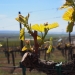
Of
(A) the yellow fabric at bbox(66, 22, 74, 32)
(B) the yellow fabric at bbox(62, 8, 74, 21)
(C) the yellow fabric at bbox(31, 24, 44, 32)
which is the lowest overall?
(A) the yellow fabric at bbox(66, 22, 74, 32)

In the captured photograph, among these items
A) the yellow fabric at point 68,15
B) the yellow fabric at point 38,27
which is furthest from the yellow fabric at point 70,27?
the yellow fabric at point 38,27

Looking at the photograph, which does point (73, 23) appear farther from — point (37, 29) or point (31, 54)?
point (31, 54)

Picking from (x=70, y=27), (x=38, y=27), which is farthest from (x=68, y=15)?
(x=38, y=27)

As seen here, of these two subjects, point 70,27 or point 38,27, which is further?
point 38,27

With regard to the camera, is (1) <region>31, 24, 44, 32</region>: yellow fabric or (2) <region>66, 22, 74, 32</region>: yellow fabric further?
(1) <region>31, 24, 44, 32</region>: yellow fabric

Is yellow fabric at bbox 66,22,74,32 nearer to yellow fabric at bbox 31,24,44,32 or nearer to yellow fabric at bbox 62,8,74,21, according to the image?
yellow fabric at bbox 62,8,74,21

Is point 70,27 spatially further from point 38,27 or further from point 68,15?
point 38,27

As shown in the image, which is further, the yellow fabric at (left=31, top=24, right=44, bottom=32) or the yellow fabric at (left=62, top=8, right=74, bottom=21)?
the yellow fabric at (left=31, top=24, right=44, bottom=32)

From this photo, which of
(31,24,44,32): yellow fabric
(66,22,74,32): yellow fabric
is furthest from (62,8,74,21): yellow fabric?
(31,24,44,32): yellow fabric

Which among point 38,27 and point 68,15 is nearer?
point 68,15

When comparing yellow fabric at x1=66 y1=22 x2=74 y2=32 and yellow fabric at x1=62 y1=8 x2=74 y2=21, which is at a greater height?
yellow fabric at x1=62 y1=8 x2=74 y2=21

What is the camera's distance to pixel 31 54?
5.60 ft

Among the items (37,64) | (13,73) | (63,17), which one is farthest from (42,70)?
(13,73)

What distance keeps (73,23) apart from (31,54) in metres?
0.50
